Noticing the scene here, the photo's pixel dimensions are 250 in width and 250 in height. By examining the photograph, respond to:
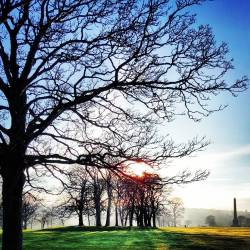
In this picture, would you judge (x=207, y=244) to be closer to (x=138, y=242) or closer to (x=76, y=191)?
(x=138, y=242)

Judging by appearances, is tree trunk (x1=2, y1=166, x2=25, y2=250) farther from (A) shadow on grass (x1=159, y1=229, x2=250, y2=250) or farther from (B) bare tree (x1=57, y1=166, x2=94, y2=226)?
(A) shadow on grass (x1=159, y1=229, x2=250, y2=250)

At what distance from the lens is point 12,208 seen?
11.6 metres

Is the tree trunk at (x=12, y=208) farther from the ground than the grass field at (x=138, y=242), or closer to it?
farther from the ground

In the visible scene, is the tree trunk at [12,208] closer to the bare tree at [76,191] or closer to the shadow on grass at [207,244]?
the bare tree at [76,191]

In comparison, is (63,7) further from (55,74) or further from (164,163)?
(164,163)

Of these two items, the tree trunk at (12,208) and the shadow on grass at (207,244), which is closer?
the tree trunk at (12,208)

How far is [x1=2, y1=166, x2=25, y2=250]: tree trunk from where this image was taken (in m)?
11.5

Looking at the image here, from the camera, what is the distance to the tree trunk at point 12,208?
11492 mm

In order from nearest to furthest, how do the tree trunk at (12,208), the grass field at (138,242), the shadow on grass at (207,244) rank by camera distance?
the tree trunk at (12,208) < the shadow on grass at (207,244) < the grass field at (138,242)

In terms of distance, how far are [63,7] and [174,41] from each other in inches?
144

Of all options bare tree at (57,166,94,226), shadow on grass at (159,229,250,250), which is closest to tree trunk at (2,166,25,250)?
bare tree at (57,166,94,226)

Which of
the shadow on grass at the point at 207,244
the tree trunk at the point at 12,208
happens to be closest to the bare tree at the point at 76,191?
the tree trunk at the point at 12,208

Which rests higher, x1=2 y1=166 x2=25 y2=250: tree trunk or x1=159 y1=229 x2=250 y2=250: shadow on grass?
x1=2 y1=166 x2=25 y2=250: tree trunk

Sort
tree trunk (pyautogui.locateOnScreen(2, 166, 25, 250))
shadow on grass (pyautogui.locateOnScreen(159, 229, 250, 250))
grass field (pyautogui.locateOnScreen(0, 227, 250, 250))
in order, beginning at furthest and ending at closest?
grass field (pyautogui.locateOnScreen(0, 227, 250, 250)) → shadow on grass (pyautogui.locateOnScreen(159, 229, 250, 250)) → tree trunk (pyautogui.locateOnScreen(2, 166, 25, 250))
